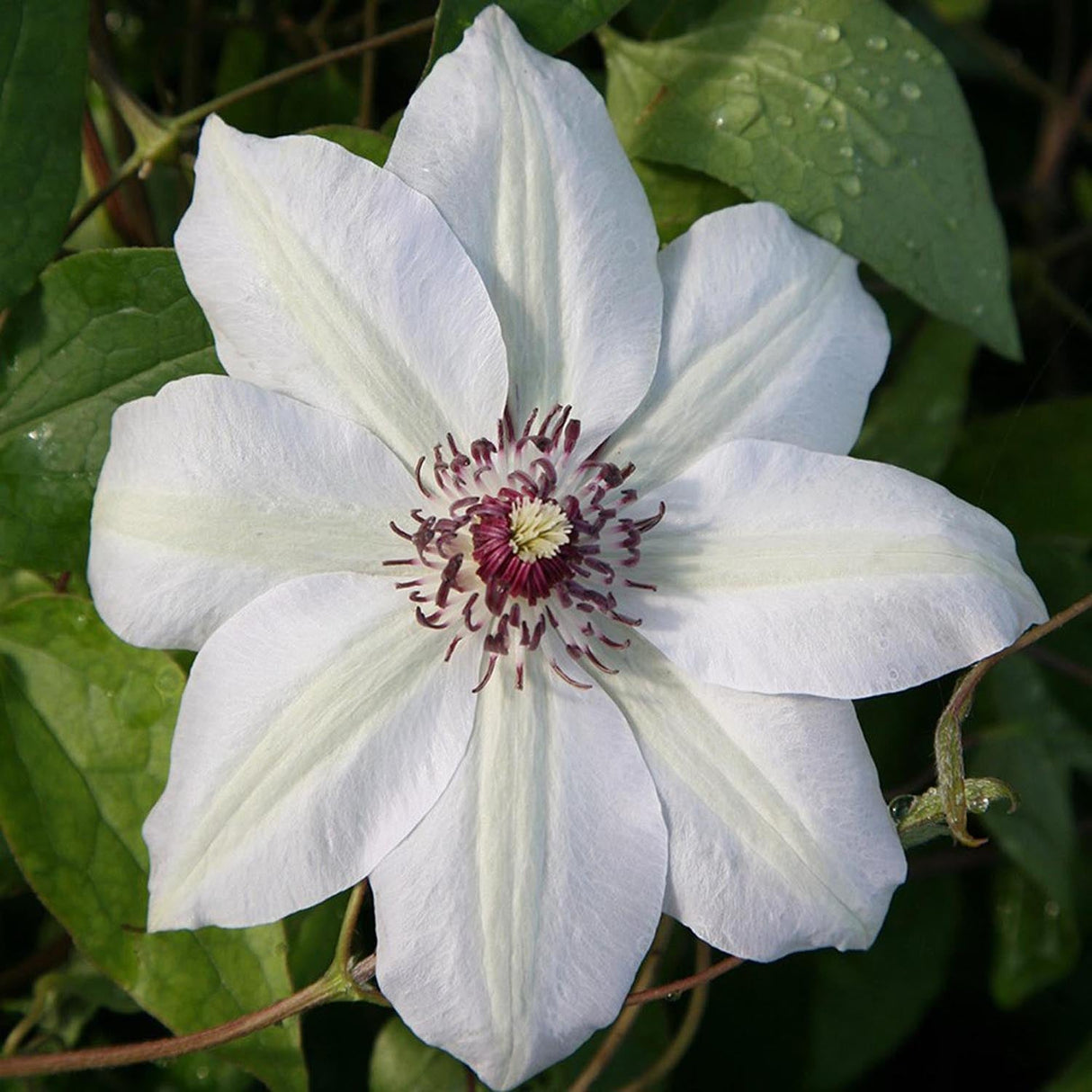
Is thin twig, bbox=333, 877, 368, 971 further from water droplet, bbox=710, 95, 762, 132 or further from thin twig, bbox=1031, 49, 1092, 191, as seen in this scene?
thin twig, bbox=1031, 49, 1092, 191

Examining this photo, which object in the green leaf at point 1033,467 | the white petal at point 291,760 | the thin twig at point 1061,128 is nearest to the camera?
the white petal at point 291,760

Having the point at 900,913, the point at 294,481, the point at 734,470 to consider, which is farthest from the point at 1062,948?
the point at 294,481

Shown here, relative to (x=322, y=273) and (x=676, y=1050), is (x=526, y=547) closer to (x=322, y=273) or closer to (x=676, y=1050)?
(x=322, y=273)

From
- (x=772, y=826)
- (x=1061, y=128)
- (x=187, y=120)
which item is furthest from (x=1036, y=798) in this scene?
(x=187, y=120)

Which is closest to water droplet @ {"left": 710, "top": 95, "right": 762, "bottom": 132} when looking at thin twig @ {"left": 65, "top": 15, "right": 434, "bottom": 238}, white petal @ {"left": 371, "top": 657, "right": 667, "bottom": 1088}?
thin twig @ {"left": 65, "top": 15, "right": 434, "bottom": 238}

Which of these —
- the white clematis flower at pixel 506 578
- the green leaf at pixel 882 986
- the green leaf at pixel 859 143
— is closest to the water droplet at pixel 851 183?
the green leaf at pixel 859 143

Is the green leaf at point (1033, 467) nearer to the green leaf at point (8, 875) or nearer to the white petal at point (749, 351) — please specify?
the white petal at point (749, 351)

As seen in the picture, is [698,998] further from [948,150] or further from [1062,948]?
[948,150]
